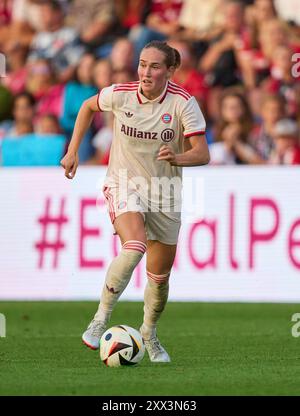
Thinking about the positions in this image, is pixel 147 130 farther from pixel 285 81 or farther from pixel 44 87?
pixel 44 87

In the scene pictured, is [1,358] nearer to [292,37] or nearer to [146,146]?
[146,146]

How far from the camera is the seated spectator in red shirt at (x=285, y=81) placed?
16.0 m

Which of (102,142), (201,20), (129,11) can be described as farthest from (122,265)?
(129,11)

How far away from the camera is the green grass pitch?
7516 millimetres

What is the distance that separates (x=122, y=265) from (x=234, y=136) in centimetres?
736

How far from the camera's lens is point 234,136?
1564 centimetres

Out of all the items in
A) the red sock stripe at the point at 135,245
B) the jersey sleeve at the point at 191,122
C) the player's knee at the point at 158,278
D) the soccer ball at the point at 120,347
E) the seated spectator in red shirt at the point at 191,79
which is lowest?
the soccer ball at the point at 120,347

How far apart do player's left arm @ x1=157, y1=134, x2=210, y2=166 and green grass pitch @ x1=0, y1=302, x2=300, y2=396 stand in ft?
4.88

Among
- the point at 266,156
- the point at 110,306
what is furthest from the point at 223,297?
the point at 110,306

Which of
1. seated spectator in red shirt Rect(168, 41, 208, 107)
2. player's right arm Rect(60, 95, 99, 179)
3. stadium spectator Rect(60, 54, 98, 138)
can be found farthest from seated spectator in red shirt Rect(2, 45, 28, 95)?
player's right arm Rect(60, 95, 99, 179)

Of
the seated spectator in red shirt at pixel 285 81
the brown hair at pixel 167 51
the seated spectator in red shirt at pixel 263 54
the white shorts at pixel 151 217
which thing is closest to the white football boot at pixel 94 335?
the white shorts at pixel 151 217

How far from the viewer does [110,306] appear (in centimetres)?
865

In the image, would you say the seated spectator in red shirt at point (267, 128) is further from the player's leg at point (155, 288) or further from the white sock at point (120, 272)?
the white sock at point (120, 272)

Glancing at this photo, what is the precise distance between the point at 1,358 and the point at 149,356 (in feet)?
3.78
